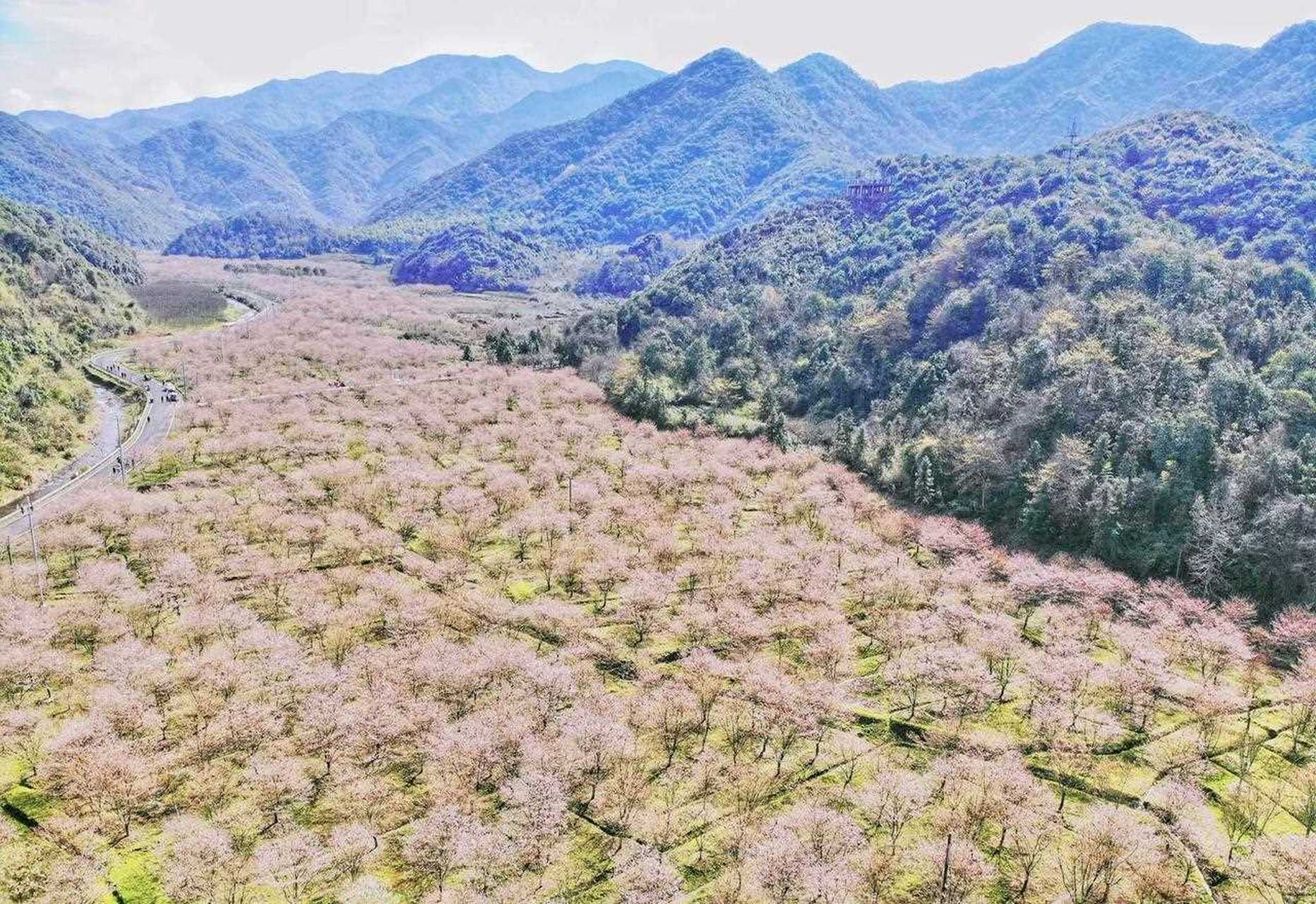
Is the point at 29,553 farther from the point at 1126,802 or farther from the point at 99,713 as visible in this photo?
the point at 1126,802

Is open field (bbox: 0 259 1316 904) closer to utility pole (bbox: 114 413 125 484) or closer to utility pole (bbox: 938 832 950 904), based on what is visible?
utility pole (bbox: 938 832 950 904)

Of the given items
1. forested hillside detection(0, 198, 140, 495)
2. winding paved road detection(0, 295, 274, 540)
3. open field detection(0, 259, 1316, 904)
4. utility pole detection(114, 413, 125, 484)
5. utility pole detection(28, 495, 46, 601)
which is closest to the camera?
open field detection(0, 259, 1316, 904)

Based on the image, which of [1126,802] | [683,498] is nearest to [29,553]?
[683,498]

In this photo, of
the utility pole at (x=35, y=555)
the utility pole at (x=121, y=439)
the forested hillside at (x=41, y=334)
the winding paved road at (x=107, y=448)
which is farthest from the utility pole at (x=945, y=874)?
the forested hillside at (x=41, y=334)

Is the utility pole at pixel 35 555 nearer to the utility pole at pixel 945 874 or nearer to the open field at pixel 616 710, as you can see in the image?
the open field at pixel 616 710

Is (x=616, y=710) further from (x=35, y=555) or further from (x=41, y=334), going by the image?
(x=41, y=334)

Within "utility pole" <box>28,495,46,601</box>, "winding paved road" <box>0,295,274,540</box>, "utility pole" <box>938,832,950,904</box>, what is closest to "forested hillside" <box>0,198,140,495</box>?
"winding paved road" <box>0,295,274,540</box>

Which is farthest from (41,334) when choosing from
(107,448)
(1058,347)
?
(1058,347)
